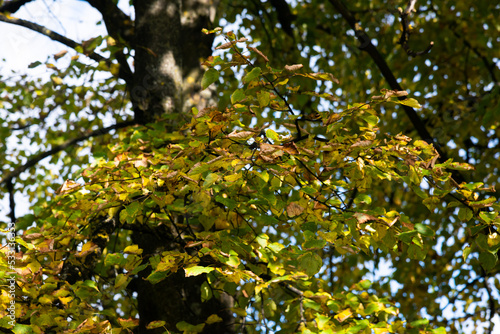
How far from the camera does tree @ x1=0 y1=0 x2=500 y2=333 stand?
6.97 ft

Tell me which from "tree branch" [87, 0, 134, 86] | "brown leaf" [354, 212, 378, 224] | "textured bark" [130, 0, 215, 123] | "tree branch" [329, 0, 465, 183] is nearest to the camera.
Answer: "brown leaf" [354, 212, 378, 224]

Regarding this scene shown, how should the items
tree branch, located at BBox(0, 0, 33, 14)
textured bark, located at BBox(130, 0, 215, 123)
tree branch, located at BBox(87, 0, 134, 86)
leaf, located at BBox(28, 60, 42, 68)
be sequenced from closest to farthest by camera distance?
1. leaf, located at BBox(28, 60, 42, 68)
2. textured bark, located at BBox(130, 0, 215, 123)
3. tree branch, located at BBox(87, 0, 134, 86)
4. tree branch, located at BBox(0, 0, 33, 14)

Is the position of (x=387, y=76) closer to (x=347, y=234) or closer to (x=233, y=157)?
(x=347, y=234)

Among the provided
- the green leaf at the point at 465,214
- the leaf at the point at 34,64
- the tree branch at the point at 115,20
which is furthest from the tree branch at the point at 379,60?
the leaf at the point at 34,64

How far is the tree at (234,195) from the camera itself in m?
2.12

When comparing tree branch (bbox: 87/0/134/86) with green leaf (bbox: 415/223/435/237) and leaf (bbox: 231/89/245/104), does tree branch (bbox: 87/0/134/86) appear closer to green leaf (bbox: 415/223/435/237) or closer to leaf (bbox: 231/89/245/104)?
leaf (bbox: 231/89/245/104)

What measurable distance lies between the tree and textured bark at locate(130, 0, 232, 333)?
11 millimetres

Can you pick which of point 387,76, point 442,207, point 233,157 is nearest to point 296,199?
point 233,157

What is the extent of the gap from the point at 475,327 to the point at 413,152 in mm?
4513

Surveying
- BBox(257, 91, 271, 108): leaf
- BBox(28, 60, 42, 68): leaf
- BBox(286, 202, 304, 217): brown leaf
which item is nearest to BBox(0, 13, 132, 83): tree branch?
BBox(28, 60, 42, 68): leaf

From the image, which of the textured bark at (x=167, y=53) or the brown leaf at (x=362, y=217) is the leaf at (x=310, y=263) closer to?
the brown leaf at (x=362, y=217)

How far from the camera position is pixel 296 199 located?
7.70 feet

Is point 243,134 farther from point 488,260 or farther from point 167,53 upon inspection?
point 167,53

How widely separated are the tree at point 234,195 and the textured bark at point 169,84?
0.04ft
